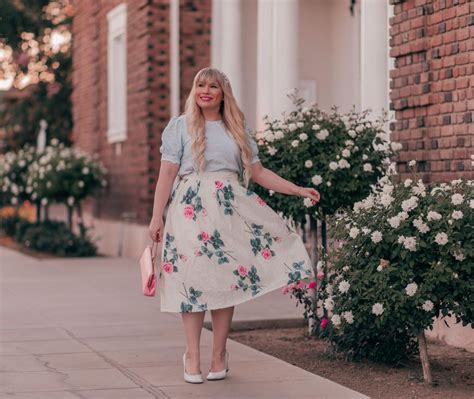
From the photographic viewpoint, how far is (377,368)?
23.8 ft

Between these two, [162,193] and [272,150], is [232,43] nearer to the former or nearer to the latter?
[272,150]

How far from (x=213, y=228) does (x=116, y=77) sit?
12.5 m

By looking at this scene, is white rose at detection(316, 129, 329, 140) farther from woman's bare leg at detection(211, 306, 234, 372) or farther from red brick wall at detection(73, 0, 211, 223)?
red brick wall at detection(73, 0, 211, 223)

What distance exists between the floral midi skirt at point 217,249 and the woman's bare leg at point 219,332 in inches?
5.6

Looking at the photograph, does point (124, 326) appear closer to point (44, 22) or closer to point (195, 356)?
point (195, 356)

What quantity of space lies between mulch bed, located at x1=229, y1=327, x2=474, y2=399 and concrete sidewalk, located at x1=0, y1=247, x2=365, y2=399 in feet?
0.92

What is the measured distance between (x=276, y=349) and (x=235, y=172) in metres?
1.90

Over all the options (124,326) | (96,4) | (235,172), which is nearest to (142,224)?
(96,4)

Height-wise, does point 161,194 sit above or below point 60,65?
below

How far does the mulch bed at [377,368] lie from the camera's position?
21.4 ft

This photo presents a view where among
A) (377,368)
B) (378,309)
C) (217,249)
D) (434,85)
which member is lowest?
(377,368)

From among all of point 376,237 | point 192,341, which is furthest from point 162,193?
point 376,237

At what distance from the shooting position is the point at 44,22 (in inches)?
955

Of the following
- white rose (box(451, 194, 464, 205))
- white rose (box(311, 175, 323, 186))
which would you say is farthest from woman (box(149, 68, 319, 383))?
white rose (box(311, 175, 323, 186))
